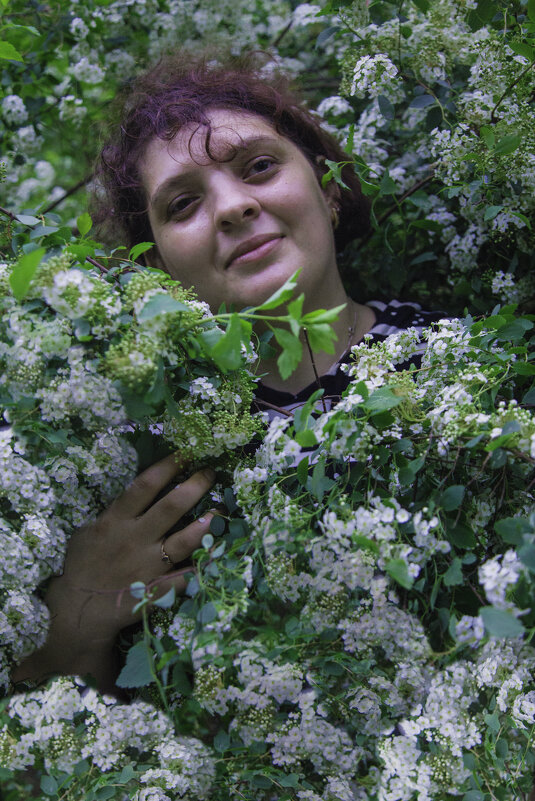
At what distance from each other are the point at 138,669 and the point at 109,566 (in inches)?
15.1

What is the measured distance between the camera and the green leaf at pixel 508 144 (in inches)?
67.3

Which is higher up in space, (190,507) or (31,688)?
(190,507)

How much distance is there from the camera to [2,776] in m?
1.38

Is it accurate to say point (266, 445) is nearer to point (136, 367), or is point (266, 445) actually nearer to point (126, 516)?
point (136, 367)

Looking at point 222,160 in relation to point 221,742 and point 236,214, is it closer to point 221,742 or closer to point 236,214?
point 236,214

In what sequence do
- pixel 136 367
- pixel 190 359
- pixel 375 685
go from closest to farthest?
1. pixel 136 367
2. pixel 375 685
3. pixel 190 359

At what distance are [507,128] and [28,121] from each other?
5.90ft

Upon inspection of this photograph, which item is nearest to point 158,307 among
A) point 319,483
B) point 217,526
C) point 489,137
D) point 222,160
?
point 319,483

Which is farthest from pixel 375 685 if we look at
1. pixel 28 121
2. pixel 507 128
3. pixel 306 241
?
pixel 28 121

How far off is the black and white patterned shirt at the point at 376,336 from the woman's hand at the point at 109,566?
0.42 metres

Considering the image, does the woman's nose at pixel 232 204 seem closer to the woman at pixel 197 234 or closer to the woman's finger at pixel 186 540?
the woman at pixel 197 234

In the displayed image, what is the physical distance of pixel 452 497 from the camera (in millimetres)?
1276

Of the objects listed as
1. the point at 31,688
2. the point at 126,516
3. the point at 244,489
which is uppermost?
the point at 244,489

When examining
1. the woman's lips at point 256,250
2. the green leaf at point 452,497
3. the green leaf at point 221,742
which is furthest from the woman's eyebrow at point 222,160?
the green leaf at point 221,742
